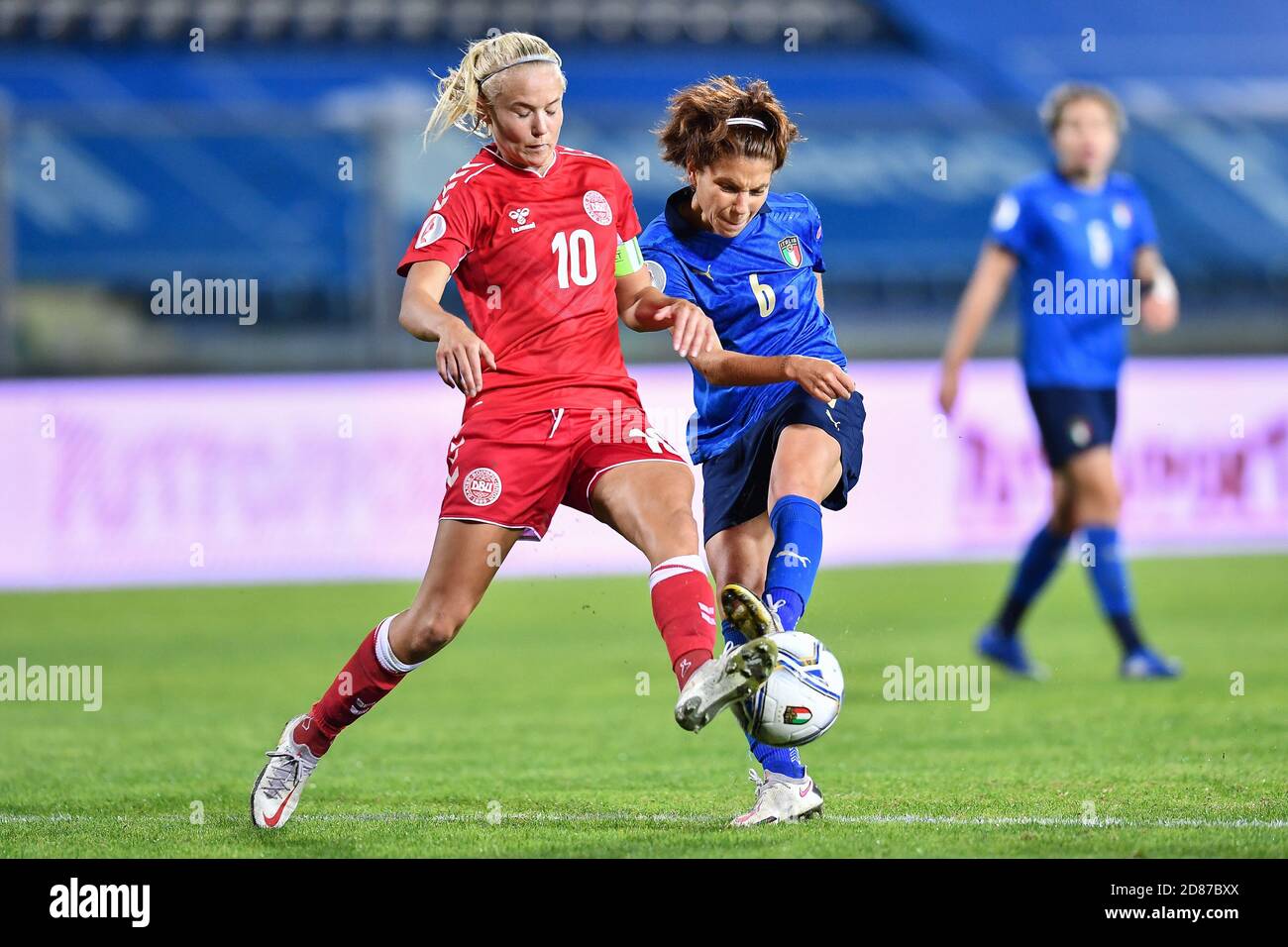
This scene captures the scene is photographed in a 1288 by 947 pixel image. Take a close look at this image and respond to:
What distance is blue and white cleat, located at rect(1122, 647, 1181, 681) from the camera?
855 centimetres

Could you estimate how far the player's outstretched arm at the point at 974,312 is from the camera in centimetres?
889

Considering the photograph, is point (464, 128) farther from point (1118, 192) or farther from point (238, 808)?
point (1118, 192)

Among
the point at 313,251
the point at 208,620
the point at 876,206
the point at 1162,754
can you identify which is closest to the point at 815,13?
the point at 876,206

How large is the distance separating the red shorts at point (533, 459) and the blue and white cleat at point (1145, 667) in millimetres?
4206

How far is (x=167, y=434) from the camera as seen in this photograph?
12.6m

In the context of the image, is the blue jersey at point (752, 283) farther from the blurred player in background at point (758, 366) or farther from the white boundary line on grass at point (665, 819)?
the white boundary line on grass at point (665, 819)

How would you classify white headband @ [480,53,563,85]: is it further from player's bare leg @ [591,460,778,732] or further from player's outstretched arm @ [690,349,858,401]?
player's bare leg @ [591,460,778,732]

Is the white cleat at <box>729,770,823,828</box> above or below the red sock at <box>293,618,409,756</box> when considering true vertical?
below

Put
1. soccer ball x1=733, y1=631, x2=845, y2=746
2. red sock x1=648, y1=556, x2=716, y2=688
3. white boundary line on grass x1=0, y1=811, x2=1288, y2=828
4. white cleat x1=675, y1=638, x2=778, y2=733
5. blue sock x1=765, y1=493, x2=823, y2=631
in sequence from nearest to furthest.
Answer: white cleat x1=675, y1=638, x2=778, y2=733 < soccer ball x1=733, y1=631, x2=845, y2=746 < red sock x1=648, y1=556, x2=716, y2=688 < blue sock x1=765, y1=493, x2=823, y2=631 < white boundary line on grass x1=0, y1=811, x2=1288, y2=828

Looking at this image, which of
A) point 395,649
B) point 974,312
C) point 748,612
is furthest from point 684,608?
point 974,312

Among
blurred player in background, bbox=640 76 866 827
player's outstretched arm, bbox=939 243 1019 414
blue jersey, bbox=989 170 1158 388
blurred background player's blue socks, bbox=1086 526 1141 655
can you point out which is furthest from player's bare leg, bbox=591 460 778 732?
blue jersey, bbox=989 170 1158 388

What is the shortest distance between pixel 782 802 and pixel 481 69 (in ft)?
7.13

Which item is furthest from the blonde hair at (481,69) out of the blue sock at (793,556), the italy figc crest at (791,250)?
the blue sock at (793,556)

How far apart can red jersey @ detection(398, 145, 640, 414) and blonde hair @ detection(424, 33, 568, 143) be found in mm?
157
